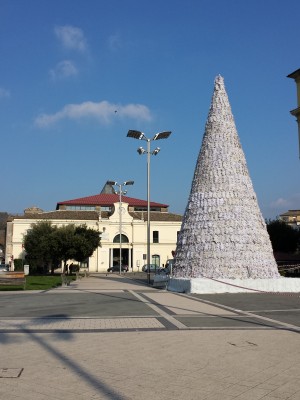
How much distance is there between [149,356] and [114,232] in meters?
60.6

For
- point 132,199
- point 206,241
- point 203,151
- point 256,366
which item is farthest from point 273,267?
point 132,199

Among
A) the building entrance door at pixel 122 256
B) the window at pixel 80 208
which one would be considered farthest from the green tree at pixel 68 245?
the window at pixel 80 208

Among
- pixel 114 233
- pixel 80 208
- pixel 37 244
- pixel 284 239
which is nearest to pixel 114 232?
pixel 114 233

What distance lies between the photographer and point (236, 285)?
65.2ft

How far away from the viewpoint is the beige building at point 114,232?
65188mm

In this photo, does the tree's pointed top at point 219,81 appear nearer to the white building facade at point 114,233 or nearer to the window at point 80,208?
the white building facade at point 114,233

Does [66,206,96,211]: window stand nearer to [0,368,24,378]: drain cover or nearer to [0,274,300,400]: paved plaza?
[0,274,300,400]: paved plaza

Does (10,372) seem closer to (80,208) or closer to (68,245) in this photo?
(68,245)

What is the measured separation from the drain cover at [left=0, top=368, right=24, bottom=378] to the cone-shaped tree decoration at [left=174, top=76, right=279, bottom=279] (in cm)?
1571

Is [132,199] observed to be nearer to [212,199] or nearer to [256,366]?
[212,199]

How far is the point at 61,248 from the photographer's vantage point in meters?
43.8

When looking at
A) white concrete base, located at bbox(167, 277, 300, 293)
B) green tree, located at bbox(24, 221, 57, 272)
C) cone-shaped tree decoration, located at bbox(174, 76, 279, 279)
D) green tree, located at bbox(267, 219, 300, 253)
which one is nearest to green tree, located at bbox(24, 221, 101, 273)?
green tree, located at bbox(24, 221, 57, 272)

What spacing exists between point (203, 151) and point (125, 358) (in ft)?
57.7

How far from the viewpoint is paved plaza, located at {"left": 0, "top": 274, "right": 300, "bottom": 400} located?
494 centimetres
